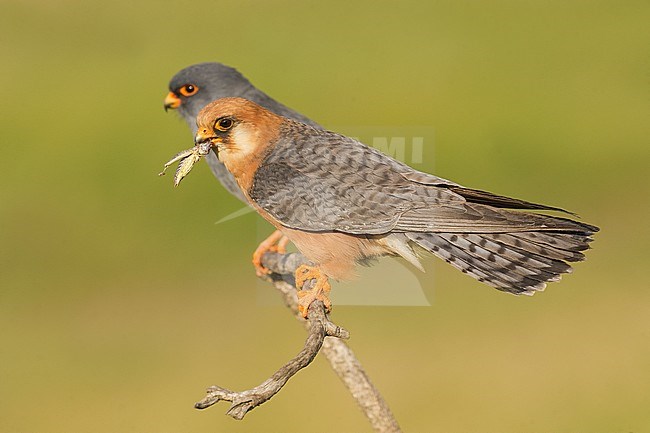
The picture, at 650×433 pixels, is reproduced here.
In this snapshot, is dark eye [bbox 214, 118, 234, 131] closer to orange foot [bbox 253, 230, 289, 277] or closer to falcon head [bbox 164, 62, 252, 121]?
orange foot [bbox 253, 230, 289, 277]

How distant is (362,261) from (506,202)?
51 centimetres

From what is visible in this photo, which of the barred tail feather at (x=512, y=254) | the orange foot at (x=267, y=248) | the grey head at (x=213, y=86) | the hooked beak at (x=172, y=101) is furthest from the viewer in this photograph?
the hooked beak at (x=172, y=101)

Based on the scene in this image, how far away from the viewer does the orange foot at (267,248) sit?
284 cm

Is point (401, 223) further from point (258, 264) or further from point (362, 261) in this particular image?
point (258, 264)

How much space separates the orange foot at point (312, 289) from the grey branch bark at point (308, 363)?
40 mm

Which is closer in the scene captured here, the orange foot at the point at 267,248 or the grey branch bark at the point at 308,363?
the grey branch bark at the point at 308,363

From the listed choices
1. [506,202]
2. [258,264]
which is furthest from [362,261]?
[258,264]

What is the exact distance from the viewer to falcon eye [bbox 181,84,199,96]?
341cm

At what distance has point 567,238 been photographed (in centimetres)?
167

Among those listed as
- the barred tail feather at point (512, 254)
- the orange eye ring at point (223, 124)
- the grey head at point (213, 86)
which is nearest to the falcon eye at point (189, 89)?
the grey head at point (213, 86)

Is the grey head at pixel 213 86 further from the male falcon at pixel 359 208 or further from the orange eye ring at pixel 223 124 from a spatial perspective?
the orange eye ring at pixel 223 124

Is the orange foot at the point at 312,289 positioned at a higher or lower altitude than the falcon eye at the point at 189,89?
lower

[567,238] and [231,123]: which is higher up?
[231,123]

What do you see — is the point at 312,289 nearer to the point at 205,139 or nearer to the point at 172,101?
the point at 205,139
